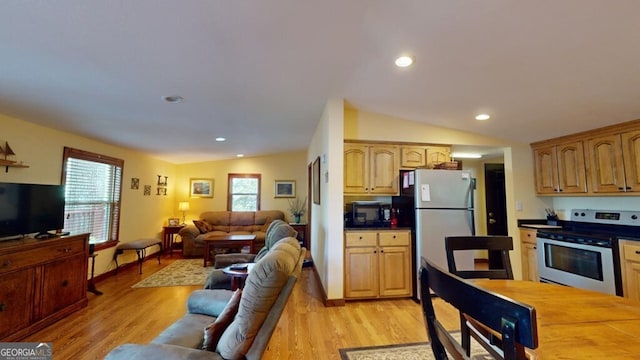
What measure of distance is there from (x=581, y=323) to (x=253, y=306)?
1.37 meters

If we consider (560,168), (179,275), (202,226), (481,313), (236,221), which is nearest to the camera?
(481,313)

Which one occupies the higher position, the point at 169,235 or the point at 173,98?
the point at 173,98

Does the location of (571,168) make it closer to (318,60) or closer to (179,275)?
(318,60)

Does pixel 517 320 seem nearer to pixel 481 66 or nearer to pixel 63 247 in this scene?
pixel 481 66

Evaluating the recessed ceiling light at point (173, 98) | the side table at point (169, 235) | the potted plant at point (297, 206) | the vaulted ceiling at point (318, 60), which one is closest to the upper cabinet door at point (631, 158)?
the vaulted ceiling at point (318, 60)

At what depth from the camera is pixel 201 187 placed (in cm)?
714

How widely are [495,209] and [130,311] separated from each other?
5859 millimetres

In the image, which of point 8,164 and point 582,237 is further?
point 582,237

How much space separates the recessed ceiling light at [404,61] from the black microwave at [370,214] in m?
1.84

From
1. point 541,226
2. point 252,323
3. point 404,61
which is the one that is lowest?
point 252,323

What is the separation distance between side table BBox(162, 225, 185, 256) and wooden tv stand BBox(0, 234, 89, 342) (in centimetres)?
298

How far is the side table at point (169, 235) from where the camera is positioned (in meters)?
6.22

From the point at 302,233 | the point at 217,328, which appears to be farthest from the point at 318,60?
the point at 302,233

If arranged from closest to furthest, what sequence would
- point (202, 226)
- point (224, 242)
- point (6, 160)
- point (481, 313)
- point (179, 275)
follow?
point (481, 313) → point (6, 160) → point (179, 275) → point (224, 242) → point (202, 226)
